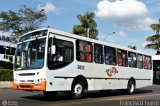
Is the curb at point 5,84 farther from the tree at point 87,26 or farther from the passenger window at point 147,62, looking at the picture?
the tree at point 87,26

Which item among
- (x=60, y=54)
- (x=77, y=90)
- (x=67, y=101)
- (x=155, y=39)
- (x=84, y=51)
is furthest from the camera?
(x=155, y=39)

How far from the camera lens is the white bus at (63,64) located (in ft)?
49.8

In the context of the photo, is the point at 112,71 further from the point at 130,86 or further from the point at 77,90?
the point at 77,90

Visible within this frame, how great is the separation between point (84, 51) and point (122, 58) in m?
4.49

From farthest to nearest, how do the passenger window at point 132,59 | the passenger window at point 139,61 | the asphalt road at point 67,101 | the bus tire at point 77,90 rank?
the passenger window at point 139,61, the passenger window at point 132,59, the bus tire at point 77,90, the asphalt road at point 67,101

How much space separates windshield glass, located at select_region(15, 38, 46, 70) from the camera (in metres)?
15.3

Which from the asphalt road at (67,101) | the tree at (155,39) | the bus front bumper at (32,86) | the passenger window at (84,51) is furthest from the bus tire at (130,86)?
the tree at (155,39)

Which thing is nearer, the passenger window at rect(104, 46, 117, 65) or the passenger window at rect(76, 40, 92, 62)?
the passenger window at rect(76, 40, 92, 62)

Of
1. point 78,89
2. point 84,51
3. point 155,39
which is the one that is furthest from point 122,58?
point 155,39

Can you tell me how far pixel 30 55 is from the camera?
51.6 feet

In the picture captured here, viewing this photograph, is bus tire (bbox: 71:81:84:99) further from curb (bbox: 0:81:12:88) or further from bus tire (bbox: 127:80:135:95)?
curb (bbox: 0:81:12:88)

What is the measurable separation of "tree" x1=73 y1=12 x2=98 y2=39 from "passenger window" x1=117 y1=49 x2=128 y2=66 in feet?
121

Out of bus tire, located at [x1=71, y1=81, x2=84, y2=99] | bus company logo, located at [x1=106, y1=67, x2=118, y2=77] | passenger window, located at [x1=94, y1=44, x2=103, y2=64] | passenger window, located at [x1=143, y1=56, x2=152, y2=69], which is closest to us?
bus tire, located at [x1=71, y1=81, x2=84, y2=99]

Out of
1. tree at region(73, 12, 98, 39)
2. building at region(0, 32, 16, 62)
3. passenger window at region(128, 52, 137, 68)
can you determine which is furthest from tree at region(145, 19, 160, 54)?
passenger window at region(128, 52, 137, 68)
